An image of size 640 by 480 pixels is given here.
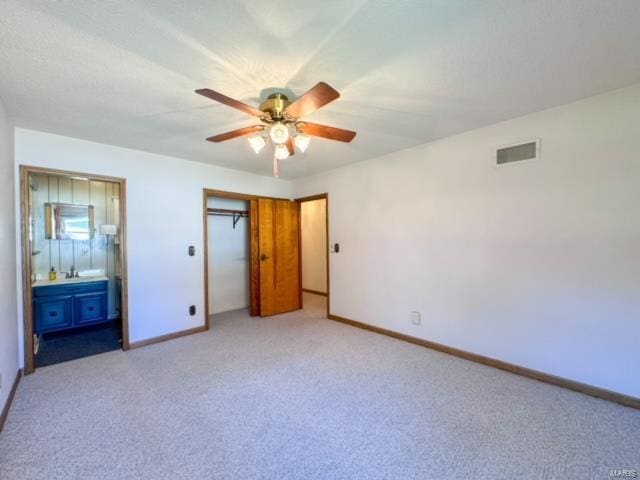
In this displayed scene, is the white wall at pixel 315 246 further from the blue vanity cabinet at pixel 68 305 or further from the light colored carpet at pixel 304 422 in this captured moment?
the blue vanity cabinet at pixel 68 305

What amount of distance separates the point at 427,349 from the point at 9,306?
4.02 meters

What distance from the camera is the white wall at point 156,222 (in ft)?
10.0

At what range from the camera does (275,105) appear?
192 centimetres

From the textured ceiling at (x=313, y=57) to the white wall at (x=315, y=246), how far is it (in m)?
3.96

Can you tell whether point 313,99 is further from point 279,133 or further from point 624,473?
point 624,473

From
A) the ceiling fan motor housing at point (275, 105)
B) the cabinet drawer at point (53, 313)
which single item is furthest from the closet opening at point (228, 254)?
the ceiling fan motor housing at point (275, 105)

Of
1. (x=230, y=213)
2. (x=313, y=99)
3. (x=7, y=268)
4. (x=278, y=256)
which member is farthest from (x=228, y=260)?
(x=313, y=99)

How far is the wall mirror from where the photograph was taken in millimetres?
3936

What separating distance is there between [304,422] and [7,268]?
267cm

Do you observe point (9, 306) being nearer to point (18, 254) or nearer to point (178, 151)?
point (18, 254)

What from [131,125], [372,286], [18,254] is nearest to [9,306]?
[18,254]

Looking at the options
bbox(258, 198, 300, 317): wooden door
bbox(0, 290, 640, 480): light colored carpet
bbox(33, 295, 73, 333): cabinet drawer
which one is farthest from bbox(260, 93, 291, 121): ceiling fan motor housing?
Result: bbox(33, 295, 73, 333): cabinet drawer

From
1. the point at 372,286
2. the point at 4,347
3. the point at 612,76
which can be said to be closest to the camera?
the point at 612,76

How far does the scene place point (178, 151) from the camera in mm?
3408
